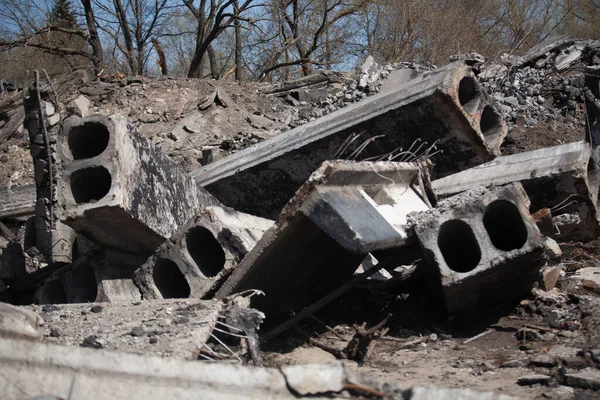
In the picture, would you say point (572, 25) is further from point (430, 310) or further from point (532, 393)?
point (532, 393)

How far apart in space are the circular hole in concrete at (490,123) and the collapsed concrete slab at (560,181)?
1.22 ft

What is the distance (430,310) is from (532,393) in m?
1.48

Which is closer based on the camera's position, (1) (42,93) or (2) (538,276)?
(2) (538,276)

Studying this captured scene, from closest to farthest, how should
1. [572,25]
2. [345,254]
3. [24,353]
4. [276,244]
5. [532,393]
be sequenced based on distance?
[24,353], [532,393], [276,244], [345,254], [572,25]

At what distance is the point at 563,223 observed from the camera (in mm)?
4844

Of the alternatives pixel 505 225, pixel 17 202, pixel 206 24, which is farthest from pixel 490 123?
pixel 206 24

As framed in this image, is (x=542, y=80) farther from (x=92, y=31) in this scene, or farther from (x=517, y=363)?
(x=92, y=31)

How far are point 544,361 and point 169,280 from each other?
2154mm

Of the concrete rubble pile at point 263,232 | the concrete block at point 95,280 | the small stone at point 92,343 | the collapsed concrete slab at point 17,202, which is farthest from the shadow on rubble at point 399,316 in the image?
the collapsed concrete slab at point 17,202

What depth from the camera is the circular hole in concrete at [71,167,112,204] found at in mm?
3666

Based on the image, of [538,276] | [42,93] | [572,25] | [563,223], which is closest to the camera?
[538,276]

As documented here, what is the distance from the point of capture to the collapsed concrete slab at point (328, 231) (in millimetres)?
3169

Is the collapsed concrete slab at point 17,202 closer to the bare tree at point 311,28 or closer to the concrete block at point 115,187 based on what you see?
the concrete block at point 115,187

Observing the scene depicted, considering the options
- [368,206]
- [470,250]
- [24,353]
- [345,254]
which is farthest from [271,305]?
[24,353]
